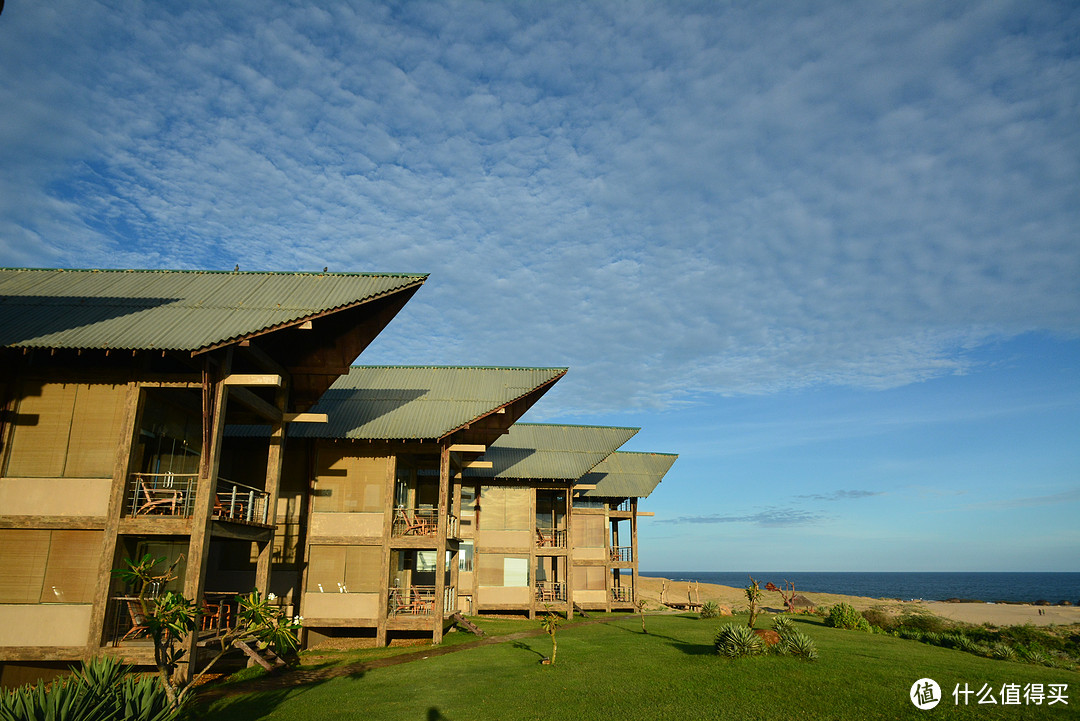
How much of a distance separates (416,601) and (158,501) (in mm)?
10603

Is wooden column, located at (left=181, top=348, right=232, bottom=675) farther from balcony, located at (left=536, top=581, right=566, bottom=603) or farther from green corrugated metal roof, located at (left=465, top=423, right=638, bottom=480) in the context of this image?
balcony, located at (left=536, top=581, right=566, bottom=603)

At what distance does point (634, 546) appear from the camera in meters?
38.4

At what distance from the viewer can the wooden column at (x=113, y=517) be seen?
1559 cm

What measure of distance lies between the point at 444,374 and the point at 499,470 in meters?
6.55

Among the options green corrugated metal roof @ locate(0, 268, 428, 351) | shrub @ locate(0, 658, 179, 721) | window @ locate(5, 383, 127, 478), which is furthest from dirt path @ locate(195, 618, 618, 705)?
green corrugated metal roof @ locate(0, 268, 428, 351)

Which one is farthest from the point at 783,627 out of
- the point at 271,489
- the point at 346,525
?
the point at 271,489

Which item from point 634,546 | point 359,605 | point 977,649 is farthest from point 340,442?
point 977,649

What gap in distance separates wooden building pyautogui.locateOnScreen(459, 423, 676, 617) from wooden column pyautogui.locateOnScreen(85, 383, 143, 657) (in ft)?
49.8

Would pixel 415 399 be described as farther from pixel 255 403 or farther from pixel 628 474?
pixel 628 474

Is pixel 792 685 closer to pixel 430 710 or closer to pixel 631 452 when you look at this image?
pixel 430 710

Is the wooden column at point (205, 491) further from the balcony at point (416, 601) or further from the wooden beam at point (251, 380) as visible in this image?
the balcony at point (416, 601)

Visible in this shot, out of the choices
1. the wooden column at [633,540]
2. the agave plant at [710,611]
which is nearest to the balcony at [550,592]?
the wooden column at [633,540]

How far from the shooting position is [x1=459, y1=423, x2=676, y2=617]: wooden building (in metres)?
32.3

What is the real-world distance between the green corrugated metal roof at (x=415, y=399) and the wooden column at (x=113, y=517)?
7.29m
